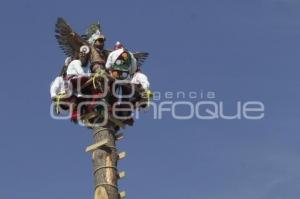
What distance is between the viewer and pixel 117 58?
59.8ft

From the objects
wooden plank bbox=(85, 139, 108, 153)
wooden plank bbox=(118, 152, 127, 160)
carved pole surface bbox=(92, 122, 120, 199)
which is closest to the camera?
carved pole surface bbox=(92, 122, 120, 199)

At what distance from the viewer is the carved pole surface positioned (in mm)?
15812

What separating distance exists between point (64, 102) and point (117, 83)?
5.01 ft

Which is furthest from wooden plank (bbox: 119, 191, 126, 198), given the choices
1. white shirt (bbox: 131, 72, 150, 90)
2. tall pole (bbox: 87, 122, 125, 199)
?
white shirt (bbox: 131, 72, 150, 90)

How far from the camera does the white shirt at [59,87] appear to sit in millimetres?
17766

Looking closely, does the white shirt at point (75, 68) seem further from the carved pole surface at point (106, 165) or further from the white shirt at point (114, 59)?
the carved pole surface at point (106, 165)

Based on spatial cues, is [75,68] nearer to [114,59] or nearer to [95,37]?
[114,59]

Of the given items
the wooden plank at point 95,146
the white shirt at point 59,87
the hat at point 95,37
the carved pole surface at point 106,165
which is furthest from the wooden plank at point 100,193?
the hat at point 95,37

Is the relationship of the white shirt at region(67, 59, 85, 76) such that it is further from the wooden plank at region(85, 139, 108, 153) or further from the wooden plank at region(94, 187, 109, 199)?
the wooden plank at region(94, 187, 109, 199)

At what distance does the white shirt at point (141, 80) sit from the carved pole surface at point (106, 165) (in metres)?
1.73

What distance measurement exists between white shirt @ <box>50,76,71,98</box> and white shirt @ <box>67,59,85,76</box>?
0.32 meters

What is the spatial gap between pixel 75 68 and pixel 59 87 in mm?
681

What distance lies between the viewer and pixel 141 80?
59.7 ft

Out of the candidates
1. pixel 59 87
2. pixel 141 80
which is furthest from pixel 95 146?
pixel 141 80
